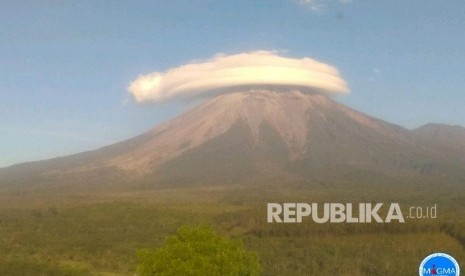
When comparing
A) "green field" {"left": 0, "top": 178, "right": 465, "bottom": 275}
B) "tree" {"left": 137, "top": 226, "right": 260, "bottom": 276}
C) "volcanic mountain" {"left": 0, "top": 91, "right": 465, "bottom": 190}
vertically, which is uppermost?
"volcanic mountain" {"left": 0, "top": 91, "right": 465, "bottom": 190}

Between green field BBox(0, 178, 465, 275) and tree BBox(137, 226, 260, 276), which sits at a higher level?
tree BBox(137, 226, 260, 276)

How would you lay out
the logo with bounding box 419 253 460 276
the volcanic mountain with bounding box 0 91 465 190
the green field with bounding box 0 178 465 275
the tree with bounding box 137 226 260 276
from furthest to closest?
the volcanic mountain with bounding box 0 91 465 190, the green field with bounding box 0 178 465 275, the tree with bounding box 137 226 260 276, the logo with bounding box 419 253 460 276

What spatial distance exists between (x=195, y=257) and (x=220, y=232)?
147 ft

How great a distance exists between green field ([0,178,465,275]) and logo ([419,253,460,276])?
3917cm

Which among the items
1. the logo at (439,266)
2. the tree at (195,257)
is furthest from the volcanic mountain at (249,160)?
the logo at (439,266)

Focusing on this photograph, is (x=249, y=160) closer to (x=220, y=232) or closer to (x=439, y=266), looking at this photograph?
(x=220, y=232)

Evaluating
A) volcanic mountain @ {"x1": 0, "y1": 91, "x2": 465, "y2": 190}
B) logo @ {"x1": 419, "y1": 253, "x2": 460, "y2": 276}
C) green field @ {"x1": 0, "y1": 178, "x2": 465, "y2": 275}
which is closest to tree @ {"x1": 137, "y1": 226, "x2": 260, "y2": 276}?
logo @ {"x1": 419, "y1": 253, "x2": 460, "y2": 276}

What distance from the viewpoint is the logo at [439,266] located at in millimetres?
10789

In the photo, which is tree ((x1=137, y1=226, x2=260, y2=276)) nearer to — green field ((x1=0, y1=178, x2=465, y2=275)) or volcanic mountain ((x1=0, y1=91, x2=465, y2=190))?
green field ((x1=0, y1=178, x2=465, y2=275))

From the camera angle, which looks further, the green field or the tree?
the green field

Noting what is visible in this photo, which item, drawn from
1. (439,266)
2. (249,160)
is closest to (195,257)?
(439,266)

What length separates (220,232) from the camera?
69750mm

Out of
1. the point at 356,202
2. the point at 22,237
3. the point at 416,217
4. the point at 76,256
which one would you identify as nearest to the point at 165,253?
the point at 76,256

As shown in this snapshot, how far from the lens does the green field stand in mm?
52219
